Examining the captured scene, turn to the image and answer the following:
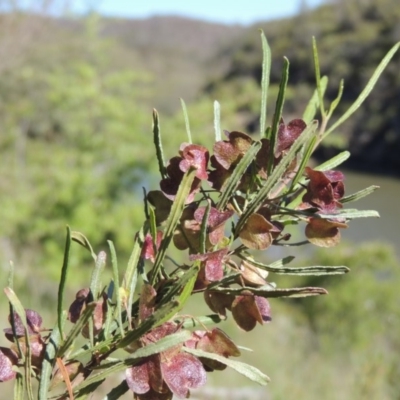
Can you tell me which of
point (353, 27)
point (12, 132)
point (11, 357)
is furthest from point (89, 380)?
point (353, 27)

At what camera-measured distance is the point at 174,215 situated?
1.06 ft

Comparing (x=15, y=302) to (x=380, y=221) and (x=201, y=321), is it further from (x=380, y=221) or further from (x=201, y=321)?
(x=380, y=221)

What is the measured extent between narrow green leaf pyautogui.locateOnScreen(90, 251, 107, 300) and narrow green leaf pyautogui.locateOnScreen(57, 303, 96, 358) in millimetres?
24

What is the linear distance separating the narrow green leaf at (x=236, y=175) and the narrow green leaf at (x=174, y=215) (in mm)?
27

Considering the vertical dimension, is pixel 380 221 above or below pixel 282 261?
below

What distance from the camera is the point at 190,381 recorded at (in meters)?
0.32

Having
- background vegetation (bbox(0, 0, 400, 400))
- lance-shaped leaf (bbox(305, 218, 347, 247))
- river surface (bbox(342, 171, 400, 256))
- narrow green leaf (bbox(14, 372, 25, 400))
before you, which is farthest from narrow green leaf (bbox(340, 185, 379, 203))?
river surface (bbox(342, 171, 400, 256))

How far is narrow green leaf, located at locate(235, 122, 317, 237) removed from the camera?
32 centimetres

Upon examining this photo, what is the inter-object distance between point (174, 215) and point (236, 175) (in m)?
0.04

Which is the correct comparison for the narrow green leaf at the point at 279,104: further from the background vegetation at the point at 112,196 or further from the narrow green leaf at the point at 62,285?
the background vegetation at the point at 112,196

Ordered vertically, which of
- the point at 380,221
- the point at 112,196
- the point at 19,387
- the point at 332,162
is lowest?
the point at 380,221

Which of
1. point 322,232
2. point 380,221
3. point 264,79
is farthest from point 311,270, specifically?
point 380,221

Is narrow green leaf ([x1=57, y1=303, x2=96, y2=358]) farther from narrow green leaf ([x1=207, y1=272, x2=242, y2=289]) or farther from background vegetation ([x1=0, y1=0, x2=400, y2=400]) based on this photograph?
background vegetation ([x1=0, y1=0, x2=400, y2=400])

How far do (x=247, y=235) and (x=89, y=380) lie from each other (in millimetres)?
125
